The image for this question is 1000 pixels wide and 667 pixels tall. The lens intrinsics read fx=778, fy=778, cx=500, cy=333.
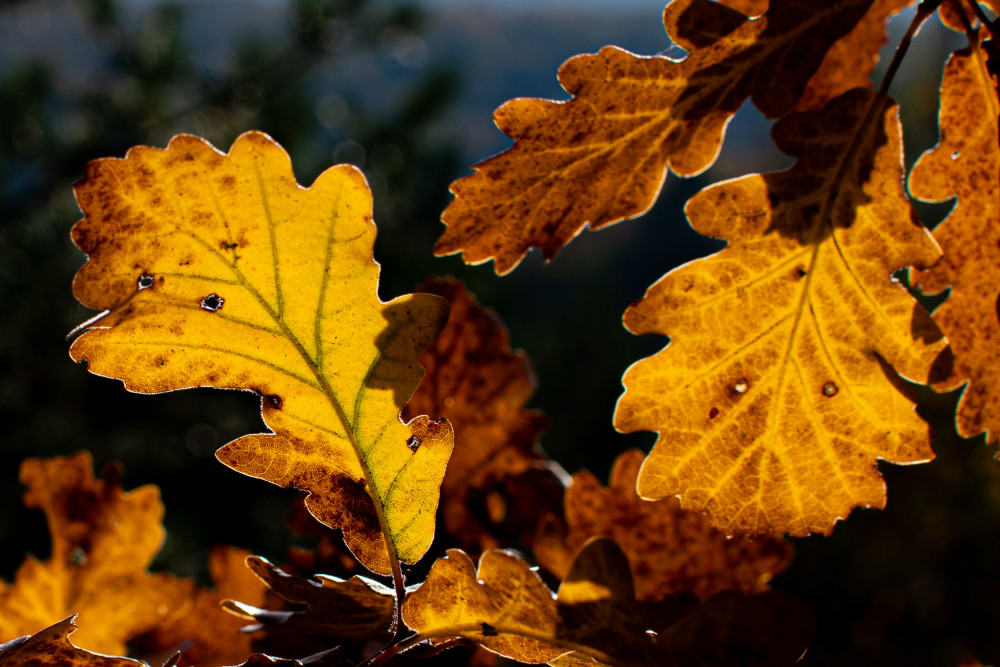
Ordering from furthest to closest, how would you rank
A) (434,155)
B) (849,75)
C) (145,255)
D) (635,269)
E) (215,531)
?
(635,269) < (434,155) < (215,531) < (849,75) < (145,255)

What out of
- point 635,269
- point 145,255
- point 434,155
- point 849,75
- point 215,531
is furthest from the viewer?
point 635,269

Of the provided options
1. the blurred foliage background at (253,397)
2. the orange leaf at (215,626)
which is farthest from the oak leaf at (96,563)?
the blurred foliage background at (253,397)

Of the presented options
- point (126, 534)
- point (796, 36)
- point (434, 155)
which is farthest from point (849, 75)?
point (434, 155)

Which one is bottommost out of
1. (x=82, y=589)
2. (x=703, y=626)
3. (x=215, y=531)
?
(x=703, y=626)

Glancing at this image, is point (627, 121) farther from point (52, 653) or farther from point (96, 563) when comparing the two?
point (96, 563)

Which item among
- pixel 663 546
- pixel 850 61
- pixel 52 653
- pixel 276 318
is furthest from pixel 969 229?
pixel 52 653

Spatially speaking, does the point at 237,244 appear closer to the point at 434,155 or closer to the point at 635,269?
the point at 434,155

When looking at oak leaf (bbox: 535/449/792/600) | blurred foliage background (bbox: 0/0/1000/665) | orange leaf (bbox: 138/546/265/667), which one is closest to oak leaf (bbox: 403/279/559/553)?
oak leaf (bbox: 535/449/792/600)

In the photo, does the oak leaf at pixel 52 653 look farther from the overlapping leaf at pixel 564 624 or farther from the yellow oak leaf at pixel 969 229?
the yellow oak leaf at pixel 969 229

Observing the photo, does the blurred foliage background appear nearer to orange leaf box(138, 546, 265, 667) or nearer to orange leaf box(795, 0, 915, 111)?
orange leaf box(138, 546, 265, 667)
